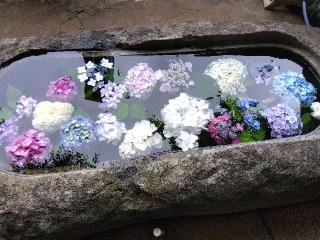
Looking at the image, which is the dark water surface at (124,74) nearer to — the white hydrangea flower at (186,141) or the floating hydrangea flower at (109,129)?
the floating hydrangea flower at (109,129)

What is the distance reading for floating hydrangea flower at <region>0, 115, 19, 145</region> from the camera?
8.26 feet

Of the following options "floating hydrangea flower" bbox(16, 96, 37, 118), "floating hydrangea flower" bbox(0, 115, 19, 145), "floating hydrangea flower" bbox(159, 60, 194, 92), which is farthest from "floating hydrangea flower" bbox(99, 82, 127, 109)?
"floating hydrangea flower" bbox(0, 115, 19, 145)

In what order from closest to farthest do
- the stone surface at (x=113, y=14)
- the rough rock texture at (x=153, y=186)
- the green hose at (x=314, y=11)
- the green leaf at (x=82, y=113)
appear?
the rough rock texture at (x=153, y=186) → the green leaf at (x=82, y=113) → the green hose at (x=314, y=11) → the stone surface at (x=113, y=14)

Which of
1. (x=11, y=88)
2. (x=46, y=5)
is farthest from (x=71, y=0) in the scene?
(x=11, y=88)

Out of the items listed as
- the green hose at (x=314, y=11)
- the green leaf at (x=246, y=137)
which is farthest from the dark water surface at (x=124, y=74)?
the green hose at (x=314, y=11)

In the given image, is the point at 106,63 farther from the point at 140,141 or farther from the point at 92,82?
the point at 140,141

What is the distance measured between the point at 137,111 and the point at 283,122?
814 mm

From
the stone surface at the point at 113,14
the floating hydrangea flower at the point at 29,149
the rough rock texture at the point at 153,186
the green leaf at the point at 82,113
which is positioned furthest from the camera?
the stone surface at the point at 113,14

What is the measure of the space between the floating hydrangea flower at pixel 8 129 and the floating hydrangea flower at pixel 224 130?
107 cm

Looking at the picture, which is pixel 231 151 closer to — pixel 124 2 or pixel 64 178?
pixel 64 178

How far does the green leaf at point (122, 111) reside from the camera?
263 cm

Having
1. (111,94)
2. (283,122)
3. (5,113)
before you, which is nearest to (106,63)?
(111,94)

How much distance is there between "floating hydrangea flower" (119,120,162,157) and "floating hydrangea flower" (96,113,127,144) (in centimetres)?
5

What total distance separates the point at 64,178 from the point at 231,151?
825 mm
